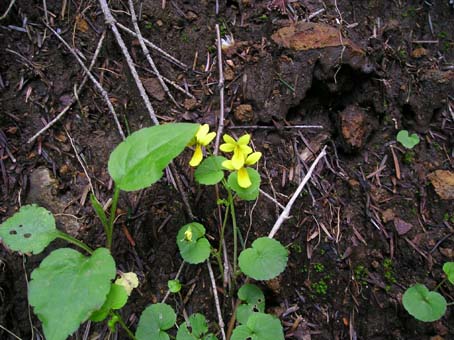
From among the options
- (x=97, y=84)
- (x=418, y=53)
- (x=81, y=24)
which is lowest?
(x=418, y=53)

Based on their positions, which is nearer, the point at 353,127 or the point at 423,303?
the point at 423,303

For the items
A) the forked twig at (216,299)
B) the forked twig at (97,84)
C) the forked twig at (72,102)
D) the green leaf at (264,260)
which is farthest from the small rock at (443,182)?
the forked twig at (72,102)

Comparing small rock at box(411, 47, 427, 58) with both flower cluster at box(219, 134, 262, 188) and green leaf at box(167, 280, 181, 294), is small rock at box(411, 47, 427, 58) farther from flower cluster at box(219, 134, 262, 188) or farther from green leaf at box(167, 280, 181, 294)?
green leaf at box(167, 280, 181, 294)

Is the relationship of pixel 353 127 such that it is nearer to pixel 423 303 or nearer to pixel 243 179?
pixel 243 179

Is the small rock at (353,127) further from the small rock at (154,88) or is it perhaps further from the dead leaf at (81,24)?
the dead leaf at (81,24)

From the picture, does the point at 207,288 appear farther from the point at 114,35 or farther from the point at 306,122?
the point at 114,35

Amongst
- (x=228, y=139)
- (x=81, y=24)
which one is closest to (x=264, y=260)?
(x=228, y=139)

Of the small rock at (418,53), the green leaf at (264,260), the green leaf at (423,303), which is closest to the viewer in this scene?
the green leaf at (264,260)
